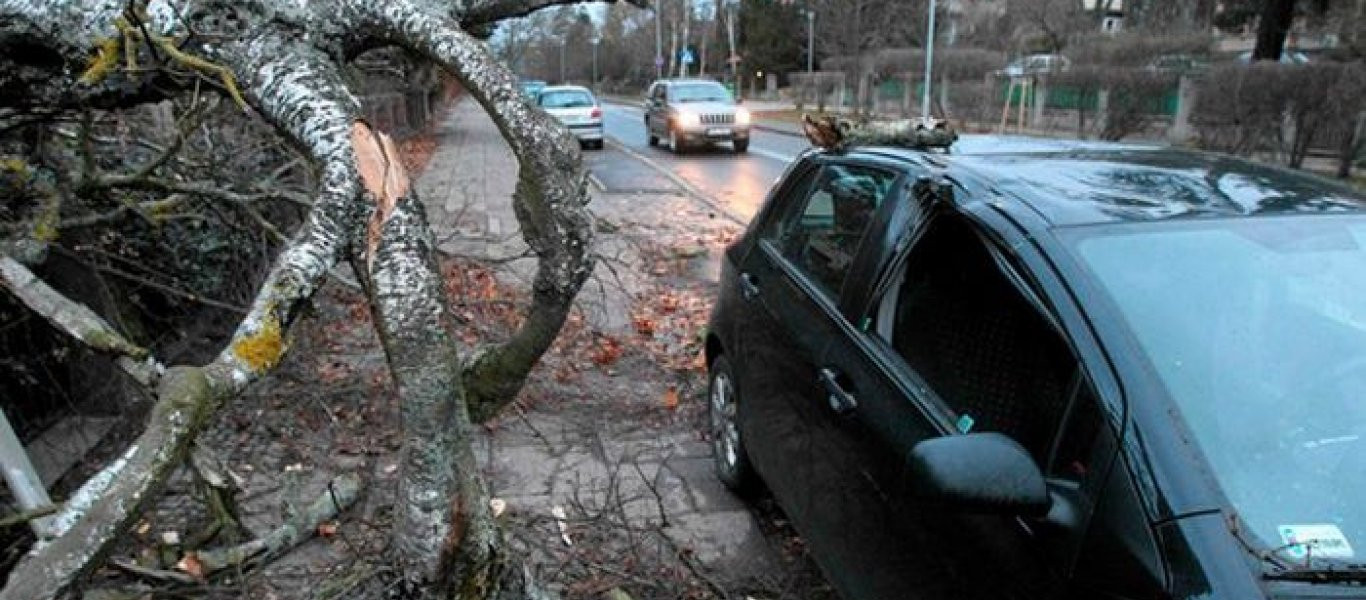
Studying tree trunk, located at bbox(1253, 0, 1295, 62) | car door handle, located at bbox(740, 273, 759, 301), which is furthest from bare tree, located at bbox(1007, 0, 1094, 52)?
car door handle, located at bbox(740, 273, 759, 301)

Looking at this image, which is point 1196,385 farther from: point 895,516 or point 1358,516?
point 895,516

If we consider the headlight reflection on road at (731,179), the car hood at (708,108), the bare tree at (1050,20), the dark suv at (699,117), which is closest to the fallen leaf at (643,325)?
the headlight reflection on road at (731,179)

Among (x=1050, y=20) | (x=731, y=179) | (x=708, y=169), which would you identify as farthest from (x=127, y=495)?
(x=1050, y=20)

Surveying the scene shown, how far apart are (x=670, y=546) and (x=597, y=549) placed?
29cm

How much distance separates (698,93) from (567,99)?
3.70 meters

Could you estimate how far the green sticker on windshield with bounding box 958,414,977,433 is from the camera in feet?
8.07

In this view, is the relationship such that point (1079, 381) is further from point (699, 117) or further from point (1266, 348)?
point (699, 117)

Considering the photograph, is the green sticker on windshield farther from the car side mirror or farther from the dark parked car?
the car side mirror

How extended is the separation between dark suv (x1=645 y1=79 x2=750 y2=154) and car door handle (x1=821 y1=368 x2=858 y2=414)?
20.3 m

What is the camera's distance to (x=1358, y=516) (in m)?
1.88

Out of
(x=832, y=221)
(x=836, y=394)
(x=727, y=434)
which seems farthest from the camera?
(x=727, y=434)

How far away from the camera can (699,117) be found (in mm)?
22953

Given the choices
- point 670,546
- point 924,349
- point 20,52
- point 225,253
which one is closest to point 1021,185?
point 924,349

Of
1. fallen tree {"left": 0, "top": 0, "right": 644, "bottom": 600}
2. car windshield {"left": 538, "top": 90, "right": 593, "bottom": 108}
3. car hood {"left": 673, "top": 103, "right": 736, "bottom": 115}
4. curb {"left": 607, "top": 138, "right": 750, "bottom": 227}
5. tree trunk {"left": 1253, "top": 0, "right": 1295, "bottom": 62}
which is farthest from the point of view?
tree trunk {"left": 1253, "top": 0, "right": 1295, "bottom": 62}
